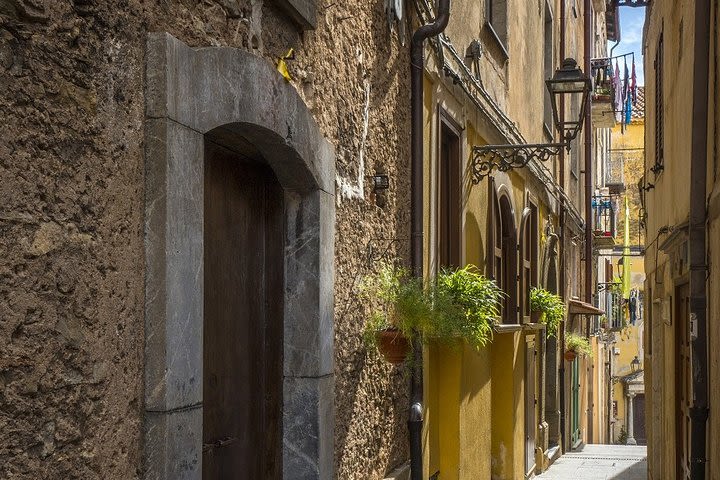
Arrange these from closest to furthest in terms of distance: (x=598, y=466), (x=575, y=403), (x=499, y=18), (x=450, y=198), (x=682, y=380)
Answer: (x=450, y=198) → (x=682, y=380) → (x=499, y=18) → (x=598, y=466) → (x=575, y=403)

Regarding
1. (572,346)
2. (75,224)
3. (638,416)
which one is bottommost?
(638,416)

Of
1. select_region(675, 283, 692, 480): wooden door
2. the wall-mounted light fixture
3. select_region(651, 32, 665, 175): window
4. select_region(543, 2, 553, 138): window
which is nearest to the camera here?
the wall-mounted light fixture

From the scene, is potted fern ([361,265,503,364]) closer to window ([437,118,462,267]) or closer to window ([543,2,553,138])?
window ([437,118,462,267])

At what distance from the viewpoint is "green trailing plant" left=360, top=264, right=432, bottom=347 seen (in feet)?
19.4

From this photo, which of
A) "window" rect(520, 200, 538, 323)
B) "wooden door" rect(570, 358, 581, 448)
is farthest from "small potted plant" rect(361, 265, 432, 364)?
"wooden door" rect(570, 358, 581, 448)

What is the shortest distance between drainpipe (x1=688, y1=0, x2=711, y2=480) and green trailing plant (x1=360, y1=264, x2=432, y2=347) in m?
1.90

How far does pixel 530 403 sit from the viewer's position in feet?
44.2

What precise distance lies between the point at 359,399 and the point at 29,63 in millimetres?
3474

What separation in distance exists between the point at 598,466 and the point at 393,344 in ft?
32.2

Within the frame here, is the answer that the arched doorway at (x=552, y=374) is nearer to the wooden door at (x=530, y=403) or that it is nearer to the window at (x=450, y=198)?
the wooden door at (x=530, y=403)

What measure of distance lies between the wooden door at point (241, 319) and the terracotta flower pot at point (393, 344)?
1.02 metres

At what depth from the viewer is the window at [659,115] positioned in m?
11.0

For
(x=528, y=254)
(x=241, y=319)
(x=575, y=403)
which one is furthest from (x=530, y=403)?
(x=241, y=319)

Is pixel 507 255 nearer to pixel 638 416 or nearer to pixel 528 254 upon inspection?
pixel 528 254
